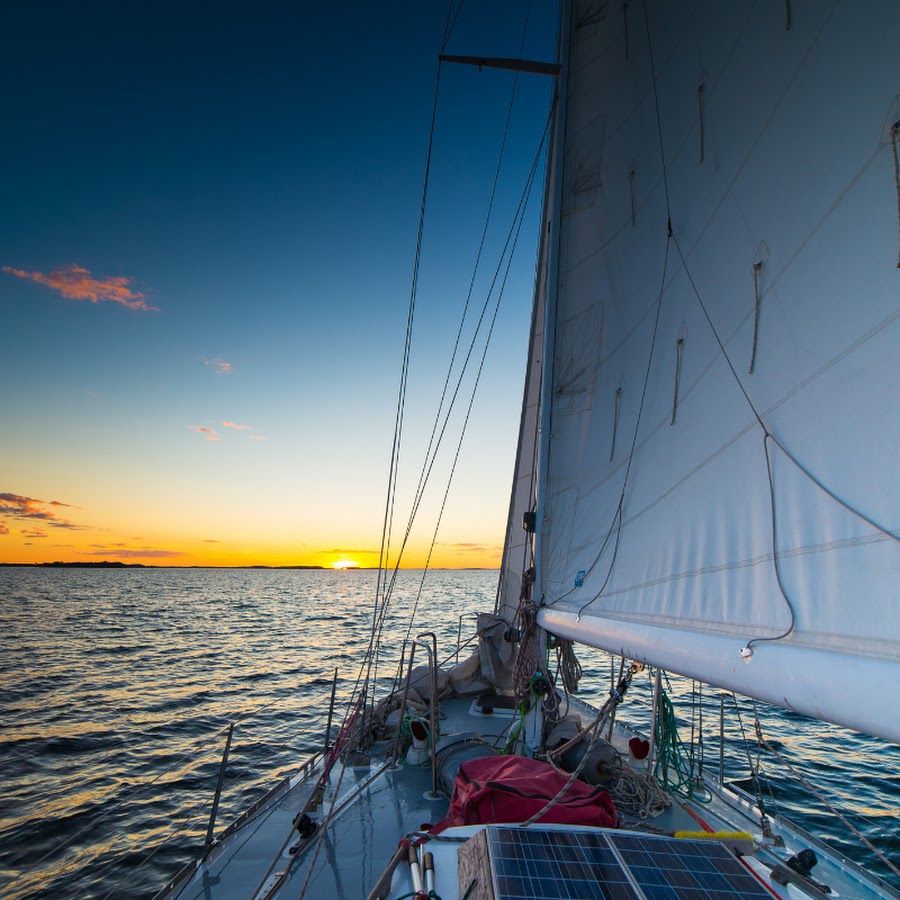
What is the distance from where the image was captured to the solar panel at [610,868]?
2254 mm

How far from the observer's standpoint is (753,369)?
2973 millimetres

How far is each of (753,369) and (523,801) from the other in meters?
2.62

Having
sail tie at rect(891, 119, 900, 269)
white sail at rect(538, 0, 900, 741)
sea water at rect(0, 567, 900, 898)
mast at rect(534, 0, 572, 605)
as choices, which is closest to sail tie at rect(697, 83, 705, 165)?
white sail at rect(538, 0, 900, 741)

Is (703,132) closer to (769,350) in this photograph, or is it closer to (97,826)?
(769,350)

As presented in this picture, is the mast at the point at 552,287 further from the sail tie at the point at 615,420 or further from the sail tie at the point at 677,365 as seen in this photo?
the sail tie at the point at 677,365

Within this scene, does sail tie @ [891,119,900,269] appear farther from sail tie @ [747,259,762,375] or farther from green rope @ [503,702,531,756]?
green rope @ [503,702,531,756]

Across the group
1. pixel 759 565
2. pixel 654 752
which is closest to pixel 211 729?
pixel 654 752

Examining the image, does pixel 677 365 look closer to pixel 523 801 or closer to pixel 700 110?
pixel 700 110

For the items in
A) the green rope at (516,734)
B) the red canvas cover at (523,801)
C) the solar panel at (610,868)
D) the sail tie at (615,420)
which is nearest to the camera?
the solar panel at (610,868)

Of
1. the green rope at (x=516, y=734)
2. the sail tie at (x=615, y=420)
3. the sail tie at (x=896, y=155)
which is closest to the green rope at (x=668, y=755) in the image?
the green rope at (x=516, y=734)

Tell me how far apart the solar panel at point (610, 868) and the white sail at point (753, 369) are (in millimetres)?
812

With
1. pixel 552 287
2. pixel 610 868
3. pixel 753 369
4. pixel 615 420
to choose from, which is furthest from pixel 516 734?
pixel 552 287

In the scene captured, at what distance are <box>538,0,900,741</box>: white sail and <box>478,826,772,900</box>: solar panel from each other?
0.81m

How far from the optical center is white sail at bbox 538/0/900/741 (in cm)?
211
